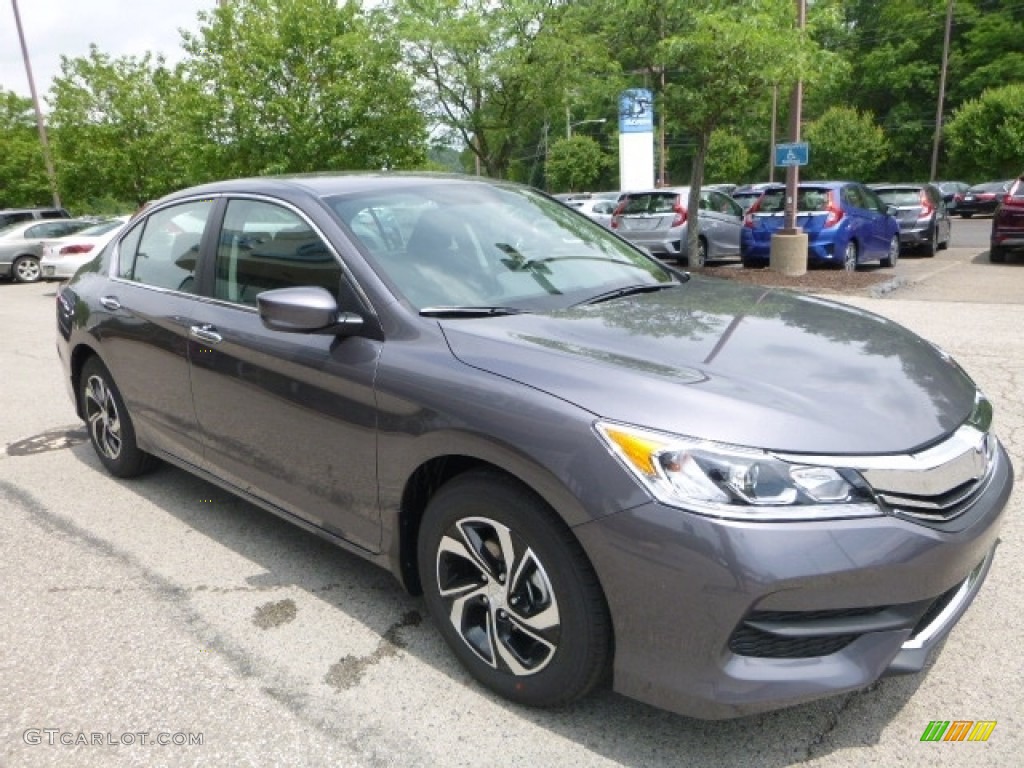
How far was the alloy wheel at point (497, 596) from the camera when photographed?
236 cm

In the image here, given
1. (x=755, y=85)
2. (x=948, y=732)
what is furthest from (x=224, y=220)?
(x=755, y=85)

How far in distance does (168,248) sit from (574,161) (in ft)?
193

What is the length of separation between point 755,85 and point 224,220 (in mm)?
11187

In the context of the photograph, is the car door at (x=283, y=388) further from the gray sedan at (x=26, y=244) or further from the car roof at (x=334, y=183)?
the gray sedan at (x=26, y=244)

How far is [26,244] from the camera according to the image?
20188 millimetres

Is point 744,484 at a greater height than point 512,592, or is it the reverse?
point 744,484

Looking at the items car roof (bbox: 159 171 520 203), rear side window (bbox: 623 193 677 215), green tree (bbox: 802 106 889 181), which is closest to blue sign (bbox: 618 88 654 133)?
rear side window (bbox: 623 193 677 215)

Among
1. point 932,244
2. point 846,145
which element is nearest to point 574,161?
point 846,145

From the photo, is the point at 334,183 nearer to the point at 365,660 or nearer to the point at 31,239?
the point at 365,660

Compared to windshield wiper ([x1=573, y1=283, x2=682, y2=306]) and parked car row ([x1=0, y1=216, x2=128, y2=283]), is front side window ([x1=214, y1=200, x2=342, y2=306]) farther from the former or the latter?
parked car row ([x1=0, y1=216, x2=128, y2=283])

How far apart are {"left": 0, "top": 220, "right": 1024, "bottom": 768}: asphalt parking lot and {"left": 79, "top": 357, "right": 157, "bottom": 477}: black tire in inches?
10.9

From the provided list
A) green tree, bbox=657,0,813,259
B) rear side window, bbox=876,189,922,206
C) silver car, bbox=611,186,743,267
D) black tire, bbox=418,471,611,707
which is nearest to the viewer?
black tire, bbox=418,471,611,707

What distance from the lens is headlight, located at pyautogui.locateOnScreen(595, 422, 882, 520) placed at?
2.02 m

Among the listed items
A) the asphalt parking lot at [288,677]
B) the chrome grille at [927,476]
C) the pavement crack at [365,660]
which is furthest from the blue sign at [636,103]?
the chrome grille at [927,476]
